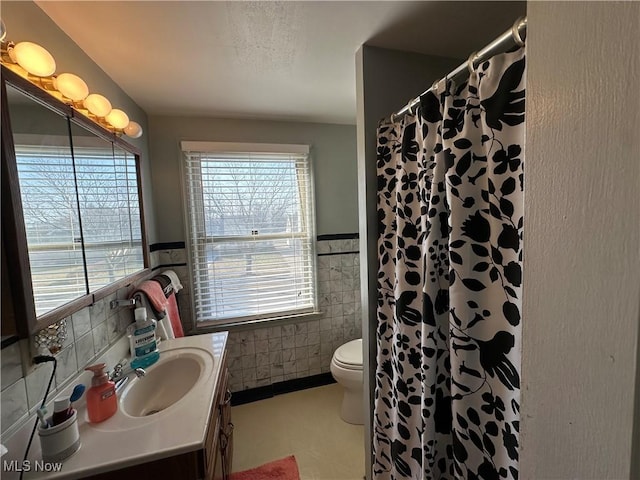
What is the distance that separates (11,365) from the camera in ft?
2.57

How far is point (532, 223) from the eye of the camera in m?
0.44

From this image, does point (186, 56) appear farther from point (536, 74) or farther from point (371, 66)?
point (536, 74)

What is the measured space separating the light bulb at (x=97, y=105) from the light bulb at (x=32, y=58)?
0.28 meters

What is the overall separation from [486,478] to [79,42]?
2.15 m

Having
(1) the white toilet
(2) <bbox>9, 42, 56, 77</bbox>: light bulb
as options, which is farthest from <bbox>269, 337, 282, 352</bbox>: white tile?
(2) <bbox>9, 42, 56, 77</bbox>: light bulb

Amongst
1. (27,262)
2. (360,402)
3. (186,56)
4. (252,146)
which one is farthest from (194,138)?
(360,402)

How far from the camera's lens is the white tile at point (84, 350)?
108cm

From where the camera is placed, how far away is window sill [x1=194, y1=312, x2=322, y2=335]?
2170mm

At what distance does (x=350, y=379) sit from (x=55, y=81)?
2110 millimetres

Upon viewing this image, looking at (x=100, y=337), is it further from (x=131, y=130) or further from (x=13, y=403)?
(x=131, y=130)

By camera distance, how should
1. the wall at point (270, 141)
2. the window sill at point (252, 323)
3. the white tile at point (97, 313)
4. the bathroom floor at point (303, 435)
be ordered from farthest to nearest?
the window sill at point (252, 323) < the wall at point (270, 141) < the bathroom floor at point (303, 435) < the white tile at point (97, 313)

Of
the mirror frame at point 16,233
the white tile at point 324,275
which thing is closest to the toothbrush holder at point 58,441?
the mirror frame at point 16,233

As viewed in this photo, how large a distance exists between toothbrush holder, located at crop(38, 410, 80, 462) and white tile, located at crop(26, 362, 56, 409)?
0.10m

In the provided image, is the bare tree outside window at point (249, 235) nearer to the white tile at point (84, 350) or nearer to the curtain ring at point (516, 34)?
the white tile at point (84, 350)
